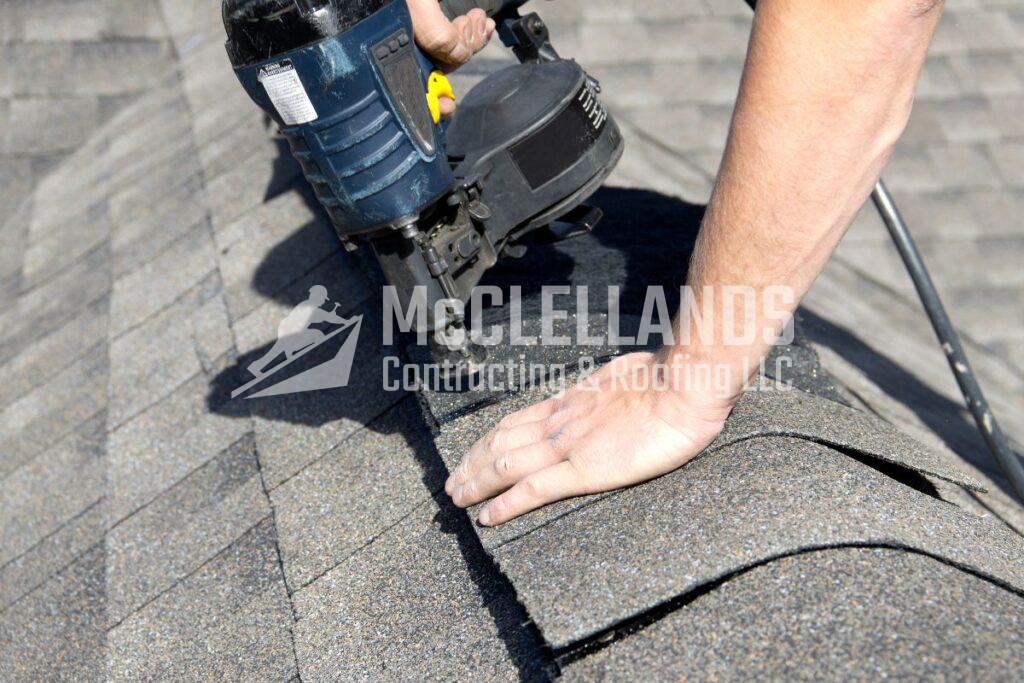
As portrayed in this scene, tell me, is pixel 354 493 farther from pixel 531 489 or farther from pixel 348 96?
pixel 348 96

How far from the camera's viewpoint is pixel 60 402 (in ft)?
8.51

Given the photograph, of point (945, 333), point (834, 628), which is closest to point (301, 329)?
point (834, 628)

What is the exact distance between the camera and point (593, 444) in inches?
55.1

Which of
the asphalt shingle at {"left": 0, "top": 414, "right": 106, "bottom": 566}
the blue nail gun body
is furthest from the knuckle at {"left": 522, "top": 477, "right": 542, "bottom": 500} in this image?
the asphalt shingle at {"left": 0, "top": 414, "right": 106, "bottom": 566}

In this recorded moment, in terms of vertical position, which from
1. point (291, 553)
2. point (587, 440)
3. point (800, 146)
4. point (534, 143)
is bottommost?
point (291, 553)

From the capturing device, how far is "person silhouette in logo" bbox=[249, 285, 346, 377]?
2.25 metres

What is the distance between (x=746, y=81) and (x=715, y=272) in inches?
10.7

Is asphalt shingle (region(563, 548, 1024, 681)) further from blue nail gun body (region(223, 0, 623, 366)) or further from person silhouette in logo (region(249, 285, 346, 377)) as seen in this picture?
person silhouette in logo (region(249, 285, 346, 377))

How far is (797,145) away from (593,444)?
543 millimetres

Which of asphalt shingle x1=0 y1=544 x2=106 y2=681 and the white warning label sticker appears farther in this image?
asphalt shingle x1=0 y1=544 x2=106 y2=681

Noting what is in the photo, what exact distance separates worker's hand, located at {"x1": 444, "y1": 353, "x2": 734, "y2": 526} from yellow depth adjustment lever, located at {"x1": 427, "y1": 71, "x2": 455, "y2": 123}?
63cm

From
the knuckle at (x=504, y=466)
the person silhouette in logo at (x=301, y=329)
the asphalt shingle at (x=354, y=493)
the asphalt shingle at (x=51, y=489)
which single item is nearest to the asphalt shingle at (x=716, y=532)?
the knuckle at (x=504, y=466)

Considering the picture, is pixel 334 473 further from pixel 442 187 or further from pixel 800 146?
pixel 800 146

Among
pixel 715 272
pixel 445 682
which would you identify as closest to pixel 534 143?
pixel 715 272
